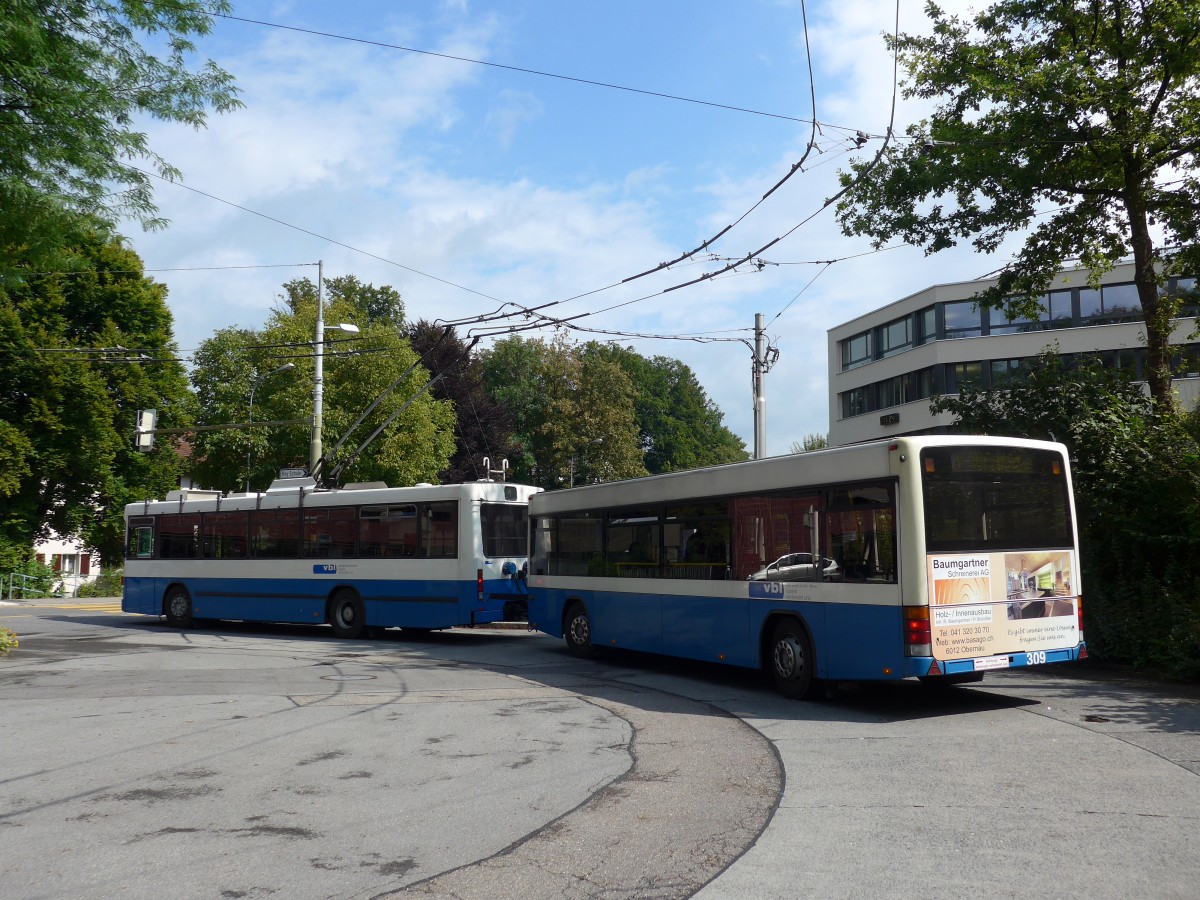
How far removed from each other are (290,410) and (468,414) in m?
18.0

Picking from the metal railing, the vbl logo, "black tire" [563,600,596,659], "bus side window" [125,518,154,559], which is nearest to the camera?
the vbl logo

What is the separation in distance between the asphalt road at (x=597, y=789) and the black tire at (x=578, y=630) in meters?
2.24

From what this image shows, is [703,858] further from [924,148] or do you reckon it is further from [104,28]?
[924,148]

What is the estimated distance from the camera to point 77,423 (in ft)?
123

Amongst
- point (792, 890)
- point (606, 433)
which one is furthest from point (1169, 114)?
point (606, 433)

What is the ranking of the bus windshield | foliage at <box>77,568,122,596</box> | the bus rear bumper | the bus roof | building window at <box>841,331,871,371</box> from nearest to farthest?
the bus rear bumper < the bus windshield < the bus roof < foliage at <box>77,568,122,596</box> < building window at <box>841,331,871,371</box>

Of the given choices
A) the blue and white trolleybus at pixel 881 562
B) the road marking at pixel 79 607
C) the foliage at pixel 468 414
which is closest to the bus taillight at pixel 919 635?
the blue and white trolleybus at pixel 881 562

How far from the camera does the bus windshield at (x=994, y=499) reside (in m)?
9.96

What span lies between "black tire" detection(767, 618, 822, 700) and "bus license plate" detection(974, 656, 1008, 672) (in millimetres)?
1646

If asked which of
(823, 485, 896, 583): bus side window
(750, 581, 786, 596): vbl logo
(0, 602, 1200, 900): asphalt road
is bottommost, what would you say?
(0, 602, 1200, 900): asphalt road

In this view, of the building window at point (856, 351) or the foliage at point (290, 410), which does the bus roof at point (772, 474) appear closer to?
the foliage at point (290, 410)

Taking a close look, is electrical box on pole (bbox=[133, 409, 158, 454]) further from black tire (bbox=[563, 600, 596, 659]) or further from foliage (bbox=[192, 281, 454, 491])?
black tire (bbox=[563, 600, 596, 659])

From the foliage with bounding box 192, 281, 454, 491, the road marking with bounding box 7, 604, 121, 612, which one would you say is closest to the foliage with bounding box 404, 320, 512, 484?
the foliage with bounding box 192, 281, 454, 491

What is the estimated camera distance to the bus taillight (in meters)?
9.62
